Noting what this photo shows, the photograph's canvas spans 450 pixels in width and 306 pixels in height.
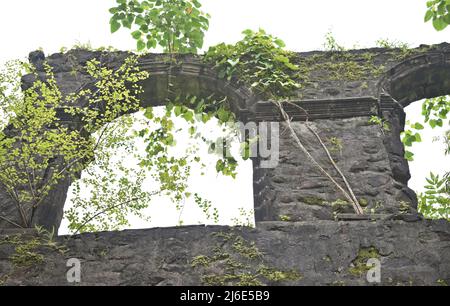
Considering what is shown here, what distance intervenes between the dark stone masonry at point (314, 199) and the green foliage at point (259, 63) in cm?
15

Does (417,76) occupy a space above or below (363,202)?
above

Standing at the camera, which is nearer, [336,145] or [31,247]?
[31,247]

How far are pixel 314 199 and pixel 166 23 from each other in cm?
316

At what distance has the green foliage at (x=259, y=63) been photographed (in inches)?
258

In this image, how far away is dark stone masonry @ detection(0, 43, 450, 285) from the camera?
443 cm

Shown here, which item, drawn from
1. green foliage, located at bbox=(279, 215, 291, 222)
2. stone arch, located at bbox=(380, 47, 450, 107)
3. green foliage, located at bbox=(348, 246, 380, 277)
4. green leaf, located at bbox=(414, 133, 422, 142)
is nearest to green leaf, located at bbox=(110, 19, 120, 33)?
stone arch, located at bbox=(380, 47, 450, 107)

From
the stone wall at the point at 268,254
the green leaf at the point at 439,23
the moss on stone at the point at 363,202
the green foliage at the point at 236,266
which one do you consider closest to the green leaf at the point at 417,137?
the green leaf at the point at 439,23

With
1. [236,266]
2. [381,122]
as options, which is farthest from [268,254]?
[381,122]

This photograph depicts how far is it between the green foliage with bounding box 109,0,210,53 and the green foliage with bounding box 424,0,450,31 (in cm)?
273

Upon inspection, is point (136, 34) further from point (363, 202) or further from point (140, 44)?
point (363, 202)

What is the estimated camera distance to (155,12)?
7367 mm

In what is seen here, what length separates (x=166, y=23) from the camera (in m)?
7.36
